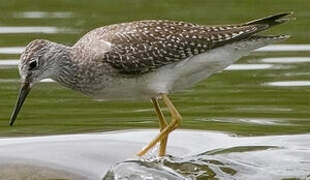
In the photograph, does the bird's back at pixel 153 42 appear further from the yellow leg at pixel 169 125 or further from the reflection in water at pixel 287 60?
the reflection in water at pixel 287 60

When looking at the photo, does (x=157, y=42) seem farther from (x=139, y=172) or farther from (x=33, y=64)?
(x=139, y=172)

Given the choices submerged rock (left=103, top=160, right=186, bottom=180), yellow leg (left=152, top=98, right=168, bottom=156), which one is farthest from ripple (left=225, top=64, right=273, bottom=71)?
submerged rock (left=103, top=160, right=186, bottom=180)

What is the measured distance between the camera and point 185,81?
47.7 feet

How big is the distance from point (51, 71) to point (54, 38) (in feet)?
15.8

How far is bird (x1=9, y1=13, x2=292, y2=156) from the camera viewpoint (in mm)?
14195

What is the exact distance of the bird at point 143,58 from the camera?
1420 cm

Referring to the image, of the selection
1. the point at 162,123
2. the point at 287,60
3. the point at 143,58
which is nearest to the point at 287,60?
the point at 287,60

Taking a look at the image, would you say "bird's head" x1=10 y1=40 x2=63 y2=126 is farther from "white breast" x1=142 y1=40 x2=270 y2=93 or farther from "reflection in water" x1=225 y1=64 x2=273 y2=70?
"reflection in water" x1=225 y1=64 x2=273 y2=70

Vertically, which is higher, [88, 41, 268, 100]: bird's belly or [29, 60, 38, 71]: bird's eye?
[29, 60, 38, 71]: bird's eye

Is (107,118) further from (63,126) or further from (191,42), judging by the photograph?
(191,42)

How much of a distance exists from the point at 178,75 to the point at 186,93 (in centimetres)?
252

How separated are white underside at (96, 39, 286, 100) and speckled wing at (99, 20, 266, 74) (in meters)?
0.08

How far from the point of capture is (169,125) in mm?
14734

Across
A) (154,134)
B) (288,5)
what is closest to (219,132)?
(154,134)
